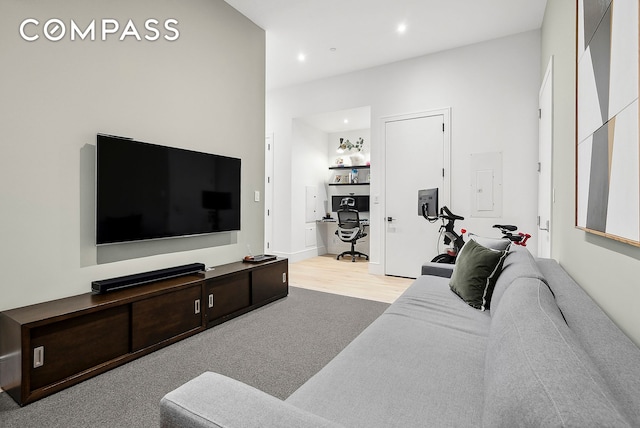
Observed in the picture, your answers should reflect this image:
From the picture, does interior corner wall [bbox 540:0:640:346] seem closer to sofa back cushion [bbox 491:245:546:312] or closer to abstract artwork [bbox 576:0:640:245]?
abstract artwork [bbox 576:0:640:245]

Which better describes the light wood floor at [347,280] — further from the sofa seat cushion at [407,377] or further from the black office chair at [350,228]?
the sofa seat cushion at [407,377]

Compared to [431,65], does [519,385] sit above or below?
below

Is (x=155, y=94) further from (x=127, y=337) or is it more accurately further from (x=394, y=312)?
(x=394, y=312)

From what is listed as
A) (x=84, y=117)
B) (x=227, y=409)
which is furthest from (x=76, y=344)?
(x=227, y=409)

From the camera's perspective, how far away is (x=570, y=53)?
1.98 meters

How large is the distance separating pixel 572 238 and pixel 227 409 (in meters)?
2.03

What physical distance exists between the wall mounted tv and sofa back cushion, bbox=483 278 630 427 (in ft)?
8.17

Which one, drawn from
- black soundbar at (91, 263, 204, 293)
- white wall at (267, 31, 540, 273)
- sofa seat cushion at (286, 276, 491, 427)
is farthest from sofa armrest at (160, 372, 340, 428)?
white wall at (267, 31, 540, 273)

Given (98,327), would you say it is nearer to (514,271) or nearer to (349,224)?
(514,271)

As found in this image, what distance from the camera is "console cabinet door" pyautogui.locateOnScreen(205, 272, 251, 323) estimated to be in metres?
2.76

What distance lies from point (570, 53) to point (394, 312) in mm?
1919

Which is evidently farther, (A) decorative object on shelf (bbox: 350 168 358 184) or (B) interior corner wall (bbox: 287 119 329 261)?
(A) decorative object on shelf (bbox: 350 168 358 184)

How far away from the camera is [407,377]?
3.84ft

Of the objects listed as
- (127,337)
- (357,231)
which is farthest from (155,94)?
(357,231)
